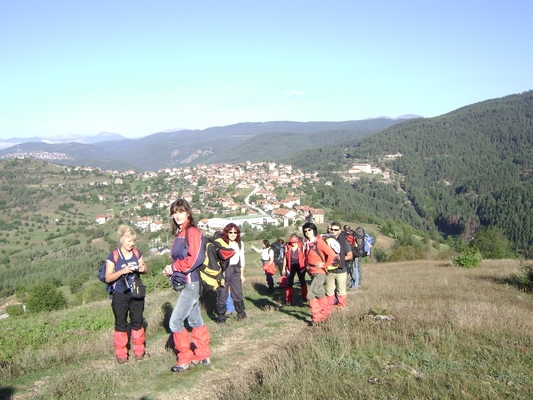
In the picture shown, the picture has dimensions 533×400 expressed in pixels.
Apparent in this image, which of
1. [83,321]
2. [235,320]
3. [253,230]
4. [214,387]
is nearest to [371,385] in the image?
[214,387]

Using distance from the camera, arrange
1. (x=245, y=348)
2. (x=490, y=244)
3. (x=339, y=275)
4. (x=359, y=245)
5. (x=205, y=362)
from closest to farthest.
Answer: (x=205, y=362) < (x=245, y=348) < (x=339, y=275) < (x=359, y=245) < (x=490, y=244)

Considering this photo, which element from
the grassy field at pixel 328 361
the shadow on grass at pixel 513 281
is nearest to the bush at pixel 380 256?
the shadow on grass at pixel 513 281

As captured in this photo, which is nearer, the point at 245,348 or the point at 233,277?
the point at 245,348

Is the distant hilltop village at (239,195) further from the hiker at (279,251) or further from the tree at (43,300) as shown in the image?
the hiker at (279,251)

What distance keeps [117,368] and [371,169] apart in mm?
→ 165733

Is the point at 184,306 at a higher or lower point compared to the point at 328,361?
higher

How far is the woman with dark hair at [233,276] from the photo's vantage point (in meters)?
7.32

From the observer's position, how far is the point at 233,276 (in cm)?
764

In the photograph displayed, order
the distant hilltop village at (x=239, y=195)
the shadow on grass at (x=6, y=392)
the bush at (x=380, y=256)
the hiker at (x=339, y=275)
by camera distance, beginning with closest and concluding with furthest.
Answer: the shadow on grass at (x=6, y=392), the hiker at (x=339, y=275), the bush at (x=380, y=256), the distant hilltop village at (x=239, y=195)

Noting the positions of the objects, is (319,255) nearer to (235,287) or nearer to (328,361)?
(235,287)

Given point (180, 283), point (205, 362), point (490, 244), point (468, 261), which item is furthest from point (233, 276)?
point (490, 244)

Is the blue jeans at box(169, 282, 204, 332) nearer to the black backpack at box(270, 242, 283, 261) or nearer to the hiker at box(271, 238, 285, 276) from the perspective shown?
the black backpack at box(270, 242, 283, 261)

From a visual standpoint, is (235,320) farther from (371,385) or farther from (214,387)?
(371,385)

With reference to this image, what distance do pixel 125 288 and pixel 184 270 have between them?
0.90 meters
